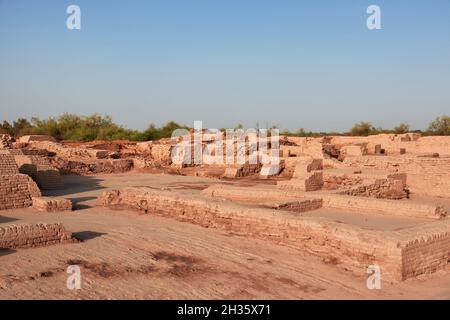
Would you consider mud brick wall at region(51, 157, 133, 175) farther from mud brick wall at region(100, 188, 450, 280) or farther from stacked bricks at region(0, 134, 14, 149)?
mud brick wall at region(100, 188, 450, 280)

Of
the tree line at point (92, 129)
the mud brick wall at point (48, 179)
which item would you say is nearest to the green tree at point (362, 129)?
the tree line at point (92, 129)

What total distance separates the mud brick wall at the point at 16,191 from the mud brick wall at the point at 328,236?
4.34 metres

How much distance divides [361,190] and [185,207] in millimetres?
5025

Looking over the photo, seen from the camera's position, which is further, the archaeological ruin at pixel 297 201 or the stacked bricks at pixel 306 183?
the stacked bricks at pixel 306 183

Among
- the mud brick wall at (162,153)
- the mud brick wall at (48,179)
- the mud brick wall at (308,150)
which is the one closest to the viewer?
the mud brick wall at (48,179)

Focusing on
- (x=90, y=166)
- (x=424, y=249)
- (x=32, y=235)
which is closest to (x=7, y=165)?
(x=32, y=235)

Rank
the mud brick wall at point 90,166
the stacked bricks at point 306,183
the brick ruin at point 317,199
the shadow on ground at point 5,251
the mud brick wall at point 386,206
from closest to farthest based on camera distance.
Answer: the brick ruin at point 317,199 → the shadow on ground at point 5,251 → the mud brick wall at point 386,206 → the stacked bricks at point 306,183 → the mud brick wall at point 90,166

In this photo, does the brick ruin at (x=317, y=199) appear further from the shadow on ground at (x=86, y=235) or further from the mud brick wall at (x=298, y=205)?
the shadow on ground at (x=86, y=235)

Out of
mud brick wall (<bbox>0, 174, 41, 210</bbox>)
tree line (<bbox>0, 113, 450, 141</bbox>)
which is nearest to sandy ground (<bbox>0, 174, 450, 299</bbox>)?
mud brick wall (<bbox>0, 174, 41, 210</bbox>)

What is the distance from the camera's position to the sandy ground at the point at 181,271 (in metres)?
5.72

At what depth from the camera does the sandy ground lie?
572cm
